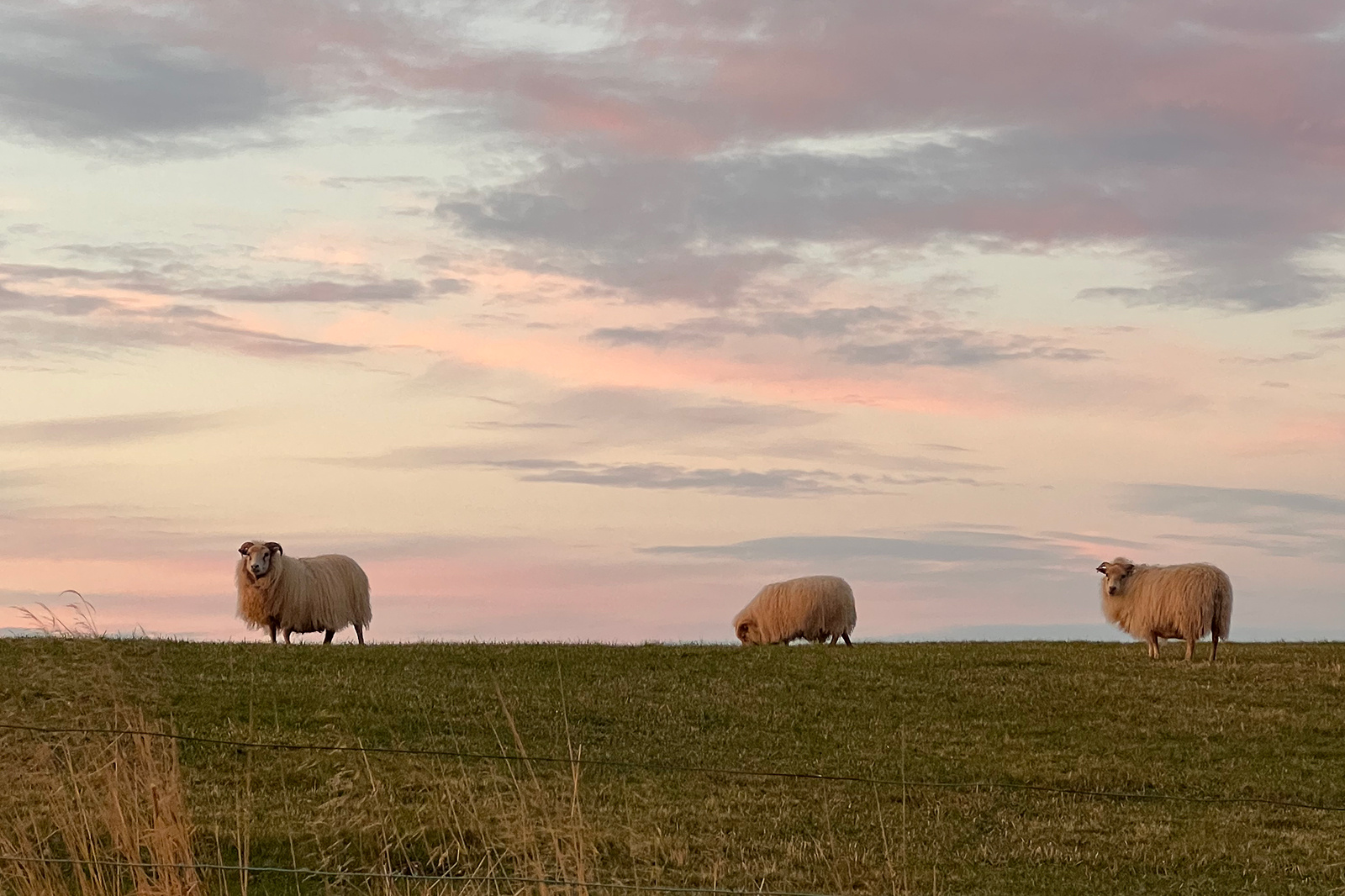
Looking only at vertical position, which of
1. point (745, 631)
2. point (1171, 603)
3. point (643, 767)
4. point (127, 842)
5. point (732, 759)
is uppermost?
point (1171, 603)

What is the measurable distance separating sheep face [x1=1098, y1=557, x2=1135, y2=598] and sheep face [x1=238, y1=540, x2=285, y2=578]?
49.7ft

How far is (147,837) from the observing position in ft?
26.7

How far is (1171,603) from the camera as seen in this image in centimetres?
2573

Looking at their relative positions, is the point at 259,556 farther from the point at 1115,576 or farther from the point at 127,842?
the point at 127,842

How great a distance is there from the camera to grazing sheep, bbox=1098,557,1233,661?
25.5 meters

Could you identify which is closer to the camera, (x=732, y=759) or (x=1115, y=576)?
(x=732, y=759)

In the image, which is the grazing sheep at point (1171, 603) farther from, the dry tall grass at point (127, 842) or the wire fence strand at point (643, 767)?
the dry tall grass at point (127, 842)

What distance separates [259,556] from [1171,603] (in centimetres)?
1607

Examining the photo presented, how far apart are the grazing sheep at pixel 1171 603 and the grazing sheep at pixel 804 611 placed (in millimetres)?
5958

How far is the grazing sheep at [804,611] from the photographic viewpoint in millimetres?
30969

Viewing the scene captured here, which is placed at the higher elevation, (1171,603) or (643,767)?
(1171,603)

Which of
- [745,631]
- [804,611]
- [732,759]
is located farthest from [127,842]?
[745,631]

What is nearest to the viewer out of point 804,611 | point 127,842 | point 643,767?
point 127,842

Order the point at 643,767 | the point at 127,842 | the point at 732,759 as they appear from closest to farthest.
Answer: the point at 127,842 → the point at 643,767 → the point at 732,759
